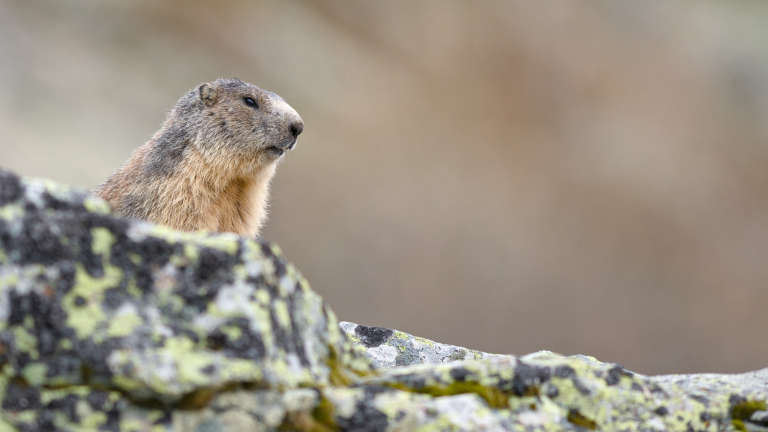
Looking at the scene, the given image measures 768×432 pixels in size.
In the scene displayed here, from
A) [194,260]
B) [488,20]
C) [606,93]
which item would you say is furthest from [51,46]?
[194,260]

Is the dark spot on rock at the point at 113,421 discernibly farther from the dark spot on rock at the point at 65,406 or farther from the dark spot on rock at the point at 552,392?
the dark spot on rock at the point at 552,392

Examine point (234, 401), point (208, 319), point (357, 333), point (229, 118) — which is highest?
point (229, 118)

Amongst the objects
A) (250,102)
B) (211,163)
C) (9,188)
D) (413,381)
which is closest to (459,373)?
(413,381)

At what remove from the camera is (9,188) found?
6.46 ft

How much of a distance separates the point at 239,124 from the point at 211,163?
1.22 feet

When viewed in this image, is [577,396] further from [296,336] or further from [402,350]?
[402,350]

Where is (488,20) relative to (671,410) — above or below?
above

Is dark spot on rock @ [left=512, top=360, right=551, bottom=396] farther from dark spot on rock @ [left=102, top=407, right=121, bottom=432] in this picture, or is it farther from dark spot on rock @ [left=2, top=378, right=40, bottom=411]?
dark spot on rock @ [left=2, top=378, right=40, bottom=411]

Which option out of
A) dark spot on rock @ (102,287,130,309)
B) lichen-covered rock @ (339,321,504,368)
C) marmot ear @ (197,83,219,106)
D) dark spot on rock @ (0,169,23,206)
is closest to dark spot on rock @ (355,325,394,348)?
lichen-covered rock @ (339,321,504,368)

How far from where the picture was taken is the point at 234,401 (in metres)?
1.89

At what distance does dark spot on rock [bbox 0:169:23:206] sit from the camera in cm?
195

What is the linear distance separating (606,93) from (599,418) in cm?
1701

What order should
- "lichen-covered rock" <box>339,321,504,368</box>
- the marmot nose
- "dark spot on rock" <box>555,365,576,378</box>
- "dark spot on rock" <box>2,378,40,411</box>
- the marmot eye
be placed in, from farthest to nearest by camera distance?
1. the marmot eye
2. the marmot nose
3. "lichen-covered rock" <box>339,321,504,368</box>
4. "dark spot on rock" <box>555,365,576,378</box>
5. "dark spot on rock" <box>2,378,40,411</box>

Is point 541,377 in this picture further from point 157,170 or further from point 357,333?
point 157,170
